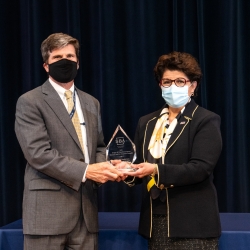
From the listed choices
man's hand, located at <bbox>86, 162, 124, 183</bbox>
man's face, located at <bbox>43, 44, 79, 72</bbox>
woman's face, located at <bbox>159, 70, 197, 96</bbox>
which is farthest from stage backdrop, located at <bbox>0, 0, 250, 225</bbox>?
man's hand, located at <bbox>86, 162, 124, 183</bbox>

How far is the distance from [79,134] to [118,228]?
658 millimetres

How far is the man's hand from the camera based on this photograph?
7.27ft

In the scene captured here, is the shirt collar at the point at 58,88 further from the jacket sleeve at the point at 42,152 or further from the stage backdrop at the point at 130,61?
the stage backdrop at the point at 130,61

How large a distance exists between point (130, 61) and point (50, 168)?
1.60 meters

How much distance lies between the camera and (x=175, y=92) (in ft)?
7.57

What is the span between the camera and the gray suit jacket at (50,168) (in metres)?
2.17

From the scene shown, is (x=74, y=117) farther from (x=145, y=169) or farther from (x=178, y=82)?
(x=178, y=82)

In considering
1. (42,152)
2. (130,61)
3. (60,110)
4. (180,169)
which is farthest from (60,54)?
(130,61)

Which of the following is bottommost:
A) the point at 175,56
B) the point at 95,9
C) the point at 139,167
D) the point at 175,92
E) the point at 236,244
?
the point at 236,244

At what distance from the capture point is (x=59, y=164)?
216 centimetres

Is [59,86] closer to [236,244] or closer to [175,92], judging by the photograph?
[175,92]

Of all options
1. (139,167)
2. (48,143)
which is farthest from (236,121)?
(48,143)

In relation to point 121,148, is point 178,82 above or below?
above

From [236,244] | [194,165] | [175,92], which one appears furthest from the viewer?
[236,244]
